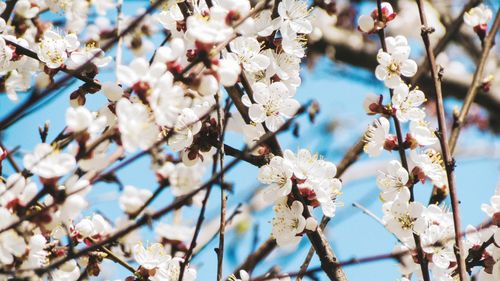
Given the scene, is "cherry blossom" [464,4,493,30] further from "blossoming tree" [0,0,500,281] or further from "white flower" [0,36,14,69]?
"white flower" [0,36,14,69]

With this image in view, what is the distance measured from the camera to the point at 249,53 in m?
1.53

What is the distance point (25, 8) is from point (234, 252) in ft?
3.52

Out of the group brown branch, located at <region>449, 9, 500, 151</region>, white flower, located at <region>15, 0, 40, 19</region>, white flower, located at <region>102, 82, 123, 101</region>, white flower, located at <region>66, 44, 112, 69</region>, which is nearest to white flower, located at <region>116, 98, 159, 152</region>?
white flower, located at <region>102, 82, 123, 101</region>

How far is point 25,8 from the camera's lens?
6.47 ft

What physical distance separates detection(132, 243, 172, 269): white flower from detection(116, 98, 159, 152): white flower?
0.50 meters

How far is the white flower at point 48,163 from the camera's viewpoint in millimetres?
1093

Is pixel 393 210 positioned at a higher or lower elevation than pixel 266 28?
lower

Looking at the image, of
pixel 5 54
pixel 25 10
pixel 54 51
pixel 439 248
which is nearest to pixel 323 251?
pixel 439 248

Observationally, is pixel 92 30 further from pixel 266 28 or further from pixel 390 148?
pixel 390 148

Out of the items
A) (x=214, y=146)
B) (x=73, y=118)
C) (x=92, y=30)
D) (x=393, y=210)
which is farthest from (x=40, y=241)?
(x=92, y=30)

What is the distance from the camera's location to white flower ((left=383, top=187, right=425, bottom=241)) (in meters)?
1.58

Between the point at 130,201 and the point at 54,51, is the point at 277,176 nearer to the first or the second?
the point at 130,201

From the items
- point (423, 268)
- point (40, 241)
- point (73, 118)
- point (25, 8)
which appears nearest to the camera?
point (73, 118)

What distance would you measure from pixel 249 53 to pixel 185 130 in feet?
0.84
